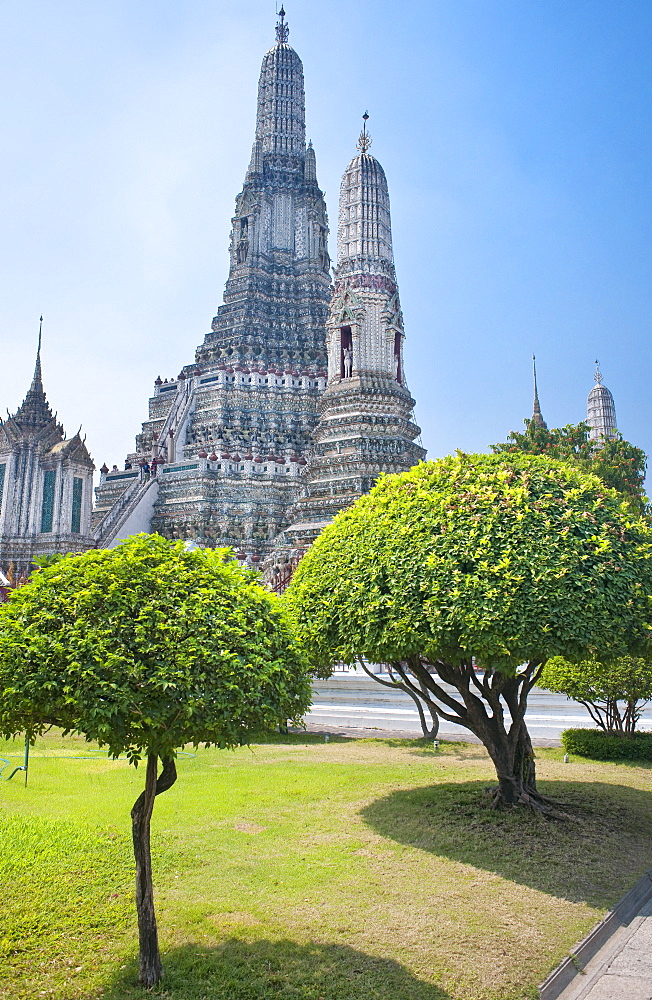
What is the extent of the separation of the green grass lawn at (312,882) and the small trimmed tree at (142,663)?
96 centimetres

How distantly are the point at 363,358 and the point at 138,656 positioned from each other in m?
36.2

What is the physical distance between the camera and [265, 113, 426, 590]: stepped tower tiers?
Answer: 3831cm

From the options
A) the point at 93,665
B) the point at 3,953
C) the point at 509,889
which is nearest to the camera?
the point at 93,665

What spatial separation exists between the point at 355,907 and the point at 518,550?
450 cm

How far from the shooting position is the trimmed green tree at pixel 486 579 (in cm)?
930

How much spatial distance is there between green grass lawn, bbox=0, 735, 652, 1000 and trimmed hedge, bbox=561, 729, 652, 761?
5.94ft

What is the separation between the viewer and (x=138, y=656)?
610 cm

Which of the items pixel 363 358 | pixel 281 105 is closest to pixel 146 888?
pixel 363 358

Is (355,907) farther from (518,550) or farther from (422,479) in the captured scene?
(422,479)

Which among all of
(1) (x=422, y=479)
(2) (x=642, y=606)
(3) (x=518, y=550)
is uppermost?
(1) (x=422, y=479)

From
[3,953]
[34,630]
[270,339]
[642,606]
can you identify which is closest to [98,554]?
[34,630]

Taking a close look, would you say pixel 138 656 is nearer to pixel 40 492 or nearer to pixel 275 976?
pixel 275 976

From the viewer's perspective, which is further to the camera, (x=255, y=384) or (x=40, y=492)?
(x=255, y=384)

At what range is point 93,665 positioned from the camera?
19.3 ft
